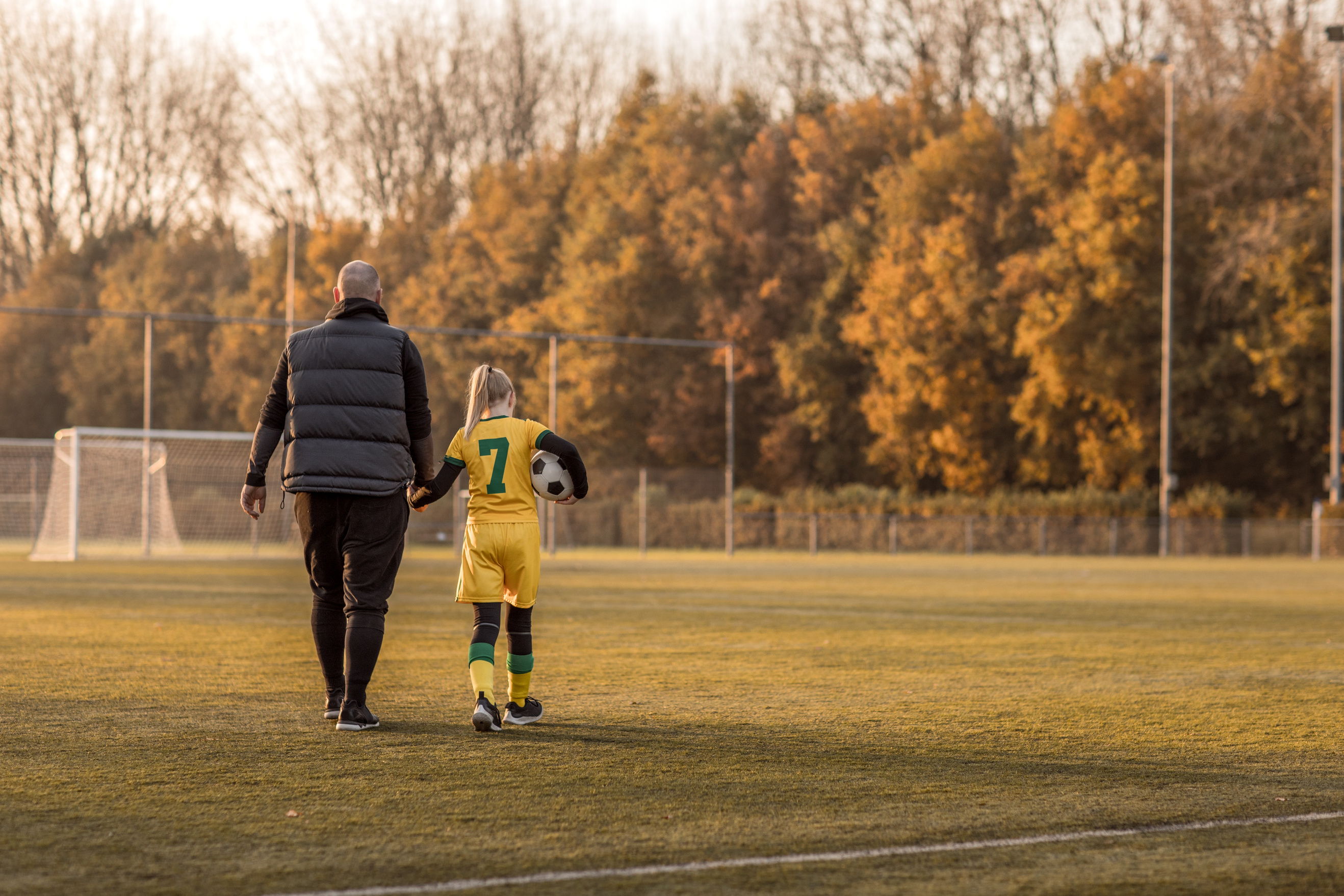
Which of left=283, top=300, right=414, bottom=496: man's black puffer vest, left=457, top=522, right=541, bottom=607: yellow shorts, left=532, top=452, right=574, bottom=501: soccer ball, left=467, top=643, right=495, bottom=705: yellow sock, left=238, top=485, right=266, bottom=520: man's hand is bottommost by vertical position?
left=467, top=643, right=495, bottom=705: yellow sock

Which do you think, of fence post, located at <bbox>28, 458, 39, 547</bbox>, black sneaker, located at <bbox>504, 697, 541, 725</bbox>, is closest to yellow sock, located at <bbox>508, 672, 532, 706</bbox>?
black sneaker, located at <bbox>504, 697, 541, 725</bbox>

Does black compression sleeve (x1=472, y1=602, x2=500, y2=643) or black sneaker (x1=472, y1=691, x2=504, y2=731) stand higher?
black compression sleeve (x1=472, y1=602, x2=500, y2=643)

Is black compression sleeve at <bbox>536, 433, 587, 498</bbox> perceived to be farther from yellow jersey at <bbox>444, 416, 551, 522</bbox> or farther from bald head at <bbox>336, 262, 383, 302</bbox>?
bald head at <bbox>336, 262, 383, 302</bbox>

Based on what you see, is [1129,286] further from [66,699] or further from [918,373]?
[66,699]

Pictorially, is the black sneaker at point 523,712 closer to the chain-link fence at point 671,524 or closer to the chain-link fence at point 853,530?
the chain-link fence at point 671,524

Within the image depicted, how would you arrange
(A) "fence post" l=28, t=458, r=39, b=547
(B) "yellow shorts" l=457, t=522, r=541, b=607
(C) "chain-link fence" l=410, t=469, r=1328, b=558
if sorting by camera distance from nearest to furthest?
(B) "yellow shorts" l=457, t=522, r=541, b=607 → (C) "chain-link fence" l=410, t=469, r=1328, b=558 → (A) "fence post" l=28, t=458, r=39, b=547

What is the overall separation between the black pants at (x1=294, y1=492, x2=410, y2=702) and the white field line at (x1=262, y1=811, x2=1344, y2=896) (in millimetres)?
2700

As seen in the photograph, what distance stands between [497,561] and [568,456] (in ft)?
1.91

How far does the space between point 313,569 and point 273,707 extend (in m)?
1.18

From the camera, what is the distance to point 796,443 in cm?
4678

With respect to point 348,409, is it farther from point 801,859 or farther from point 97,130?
point 97,130

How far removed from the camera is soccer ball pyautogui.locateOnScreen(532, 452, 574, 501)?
7.05 meters

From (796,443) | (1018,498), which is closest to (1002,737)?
(1018,498)

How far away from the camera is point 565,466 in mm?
7086
